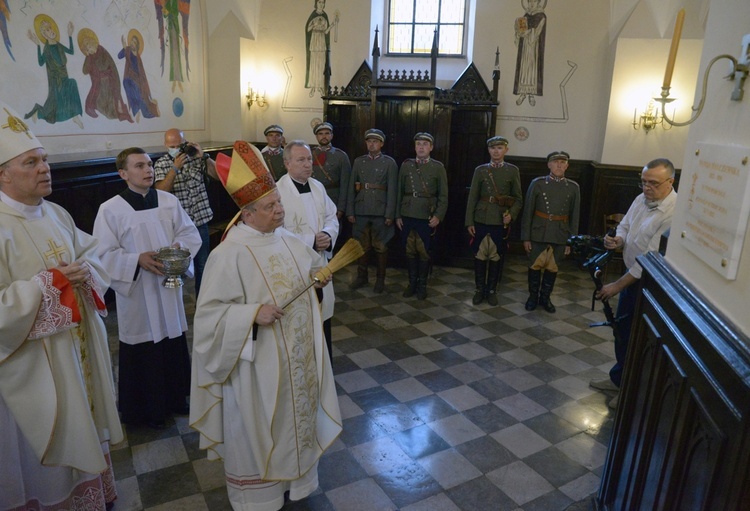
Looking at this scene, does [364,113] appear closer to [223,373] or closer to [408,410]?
[408,410]

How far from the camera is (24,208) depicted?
7.72 feet

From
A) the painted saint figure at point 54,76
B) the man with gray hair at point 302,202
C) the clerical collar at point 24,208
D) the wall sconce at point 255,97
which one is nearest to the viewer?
the clerical collar at point 24,208

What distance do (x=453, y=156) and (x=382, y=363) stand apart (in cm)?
420

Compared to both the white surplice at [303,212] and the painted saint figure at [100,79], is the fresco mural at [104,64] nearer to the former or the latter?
the painted saint figure at [100,79]

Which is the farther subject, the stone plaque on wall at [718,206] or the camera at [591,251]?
the camera at [591,251]

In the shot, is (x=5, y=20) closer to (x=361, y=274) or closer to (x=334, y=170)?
(x=334, y=170)

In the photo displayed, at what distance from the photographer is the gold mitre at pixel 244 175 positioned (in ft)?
7.86

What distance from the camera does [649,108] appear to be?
7.33 metres

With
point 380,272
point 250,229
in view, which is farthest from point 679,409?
point 380,272

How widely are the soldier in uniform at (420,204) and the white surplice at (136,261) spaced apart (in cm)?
329

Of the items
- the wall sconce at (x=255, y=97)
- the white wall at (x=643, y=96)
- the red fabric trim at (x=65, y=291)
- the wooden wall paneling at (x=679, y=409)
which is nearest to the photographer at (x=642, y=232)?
the wooden wall paneling at (x=679, y=409)

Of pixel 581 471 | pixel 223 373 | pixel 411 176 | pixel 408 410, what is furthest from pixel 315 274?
pixel 411 176

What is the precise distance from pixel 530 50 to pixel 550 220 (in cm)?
343

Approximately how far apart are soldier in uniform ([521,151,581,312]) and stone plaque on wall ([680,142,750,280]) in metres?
3.87
